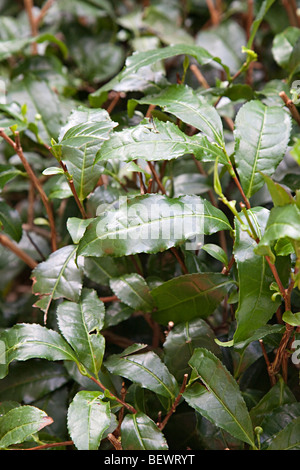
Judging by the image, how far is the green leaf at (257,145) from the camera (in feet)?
2.47

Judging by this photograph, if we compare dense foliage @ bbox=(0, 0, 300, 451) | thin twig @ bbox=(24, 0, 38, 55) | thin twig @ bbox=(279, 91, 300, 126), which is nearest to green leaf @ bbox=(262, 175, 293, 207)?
dense foliage @ bbox=(0, 0, 300, 451)

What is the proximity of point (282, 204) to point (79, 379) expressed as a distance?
46 centimetres

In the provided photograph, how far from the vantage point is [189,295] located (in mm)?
774

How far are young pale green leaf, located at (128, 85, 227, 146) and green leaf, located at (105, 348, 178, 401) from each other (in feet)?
1.17

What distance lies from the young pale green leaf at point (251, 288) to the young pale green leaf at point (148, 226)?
0.05m

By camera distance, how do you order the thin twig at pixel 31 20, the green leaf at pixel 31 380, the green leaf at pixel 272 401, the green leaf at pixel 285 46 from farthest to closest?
the thin twig at pixel 31 20 → the green leaf at pixel 285 46 → the green leaf at pixel 31 380 → the green leaf at pixel 272 401

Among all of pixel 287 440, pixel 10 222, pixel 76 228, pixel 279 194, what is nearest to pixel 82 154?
pixel 76 228

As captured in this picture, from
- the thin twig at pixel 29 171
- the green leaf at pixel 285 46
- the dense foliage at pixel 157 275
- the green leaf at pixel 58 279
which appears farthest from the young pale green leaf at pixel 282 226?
the green leaf at pixel 285 46

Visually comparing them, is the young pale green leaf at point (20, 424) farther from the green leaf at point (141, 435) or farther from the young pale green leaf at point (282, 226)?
the young pale green leaf at point (282, 226)

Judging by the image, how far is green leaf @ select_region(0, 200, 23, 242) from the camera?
36.4 inches

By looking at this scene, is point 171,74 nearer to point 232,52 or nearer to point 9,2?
point 232,52

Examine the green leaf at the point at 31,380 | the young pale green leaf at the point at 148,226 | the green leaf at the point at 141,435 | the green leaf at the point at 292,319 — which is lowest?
the green leaf at the point at 31,380

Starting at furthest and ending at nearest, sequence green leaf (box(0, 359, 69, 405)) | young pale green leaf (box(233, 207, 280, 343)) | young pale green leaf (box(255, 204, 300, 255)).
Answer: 1. green leaf (box(0, 359, 69, 405))
2. young pale green leaf (box(233, 207, 280, 343))
3. young pale green leaf (box(255, 204, 300, 255))

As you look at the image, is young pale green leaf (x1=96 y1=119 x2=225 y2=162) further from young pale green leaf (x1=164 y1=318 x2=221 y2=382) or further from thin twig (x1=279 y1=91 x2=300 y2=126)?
young pale green leaf (x1=164 y1=318 x2=221 y2=382)
